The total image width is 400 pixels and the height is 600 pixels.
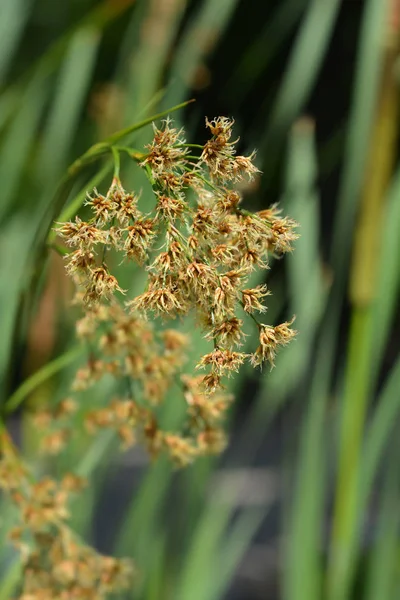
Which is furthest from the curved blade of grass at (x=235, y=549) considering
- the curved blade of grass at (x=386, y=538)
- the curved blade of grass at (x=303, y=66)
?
the curved blade of grass at (x=303, y=66)

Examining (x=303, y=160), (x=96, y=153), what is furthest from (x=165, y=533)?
(x=96, y=153)

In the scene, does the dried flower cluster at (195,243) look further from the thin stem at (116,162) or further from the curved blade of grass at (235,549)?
the curved blade of grass at (235,549)

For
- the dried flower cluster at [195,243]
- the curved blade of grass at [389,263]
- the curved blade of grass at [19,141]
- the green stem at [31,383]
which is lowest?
the green stem at [31,383]

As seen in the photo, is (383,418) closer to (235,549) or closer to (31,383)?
→ (235,549)

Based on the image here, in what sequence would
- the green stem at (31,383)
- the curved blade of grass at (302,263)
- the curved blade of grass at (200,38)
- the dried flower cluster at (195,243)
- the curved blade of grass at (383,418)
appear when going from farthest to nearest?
the curved blade of grass at (200,38) < the curved blade of grass at (302,263) < the curved blade of grass at (383,418) < the green stem at (31,383) < the dried flower cluster at (195,243)

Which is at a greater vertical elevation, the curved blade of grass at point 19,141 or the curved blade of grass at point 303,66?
the curved blade of grass at point 303,66

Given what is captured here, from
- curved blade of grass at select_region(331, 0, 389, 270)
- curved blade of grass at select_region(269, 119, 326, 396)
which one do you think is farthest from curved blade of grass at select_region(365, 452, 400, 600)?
curved blade of grass at select_region(331, 0, 389, 270)

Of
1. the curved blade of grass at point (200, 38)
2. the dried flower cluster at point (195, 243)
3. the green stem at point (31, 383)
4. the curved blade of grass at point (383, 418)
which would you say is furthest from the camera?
the curved blade of grass at point (200, 38)

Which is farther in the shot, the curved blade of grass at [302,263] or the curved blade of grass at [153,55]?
the curved blade of grass at [153,55]

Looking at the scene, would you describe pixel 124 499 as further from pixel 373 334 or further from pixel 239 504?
pixel 373 334
